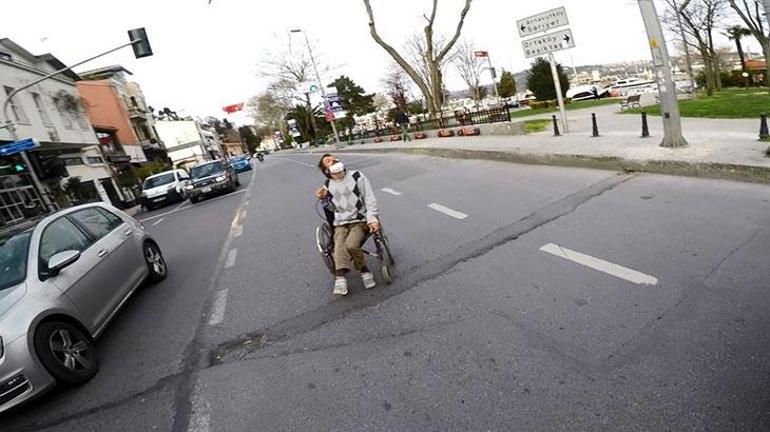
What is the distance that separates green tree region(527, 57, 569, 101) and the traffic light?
3228cm

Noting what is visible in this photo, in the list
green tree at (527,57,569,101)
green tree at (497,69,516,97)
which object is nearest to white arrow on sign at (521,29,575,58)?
green tree at (527,57,569,101)

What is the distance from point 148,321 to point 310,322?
7.54 ft

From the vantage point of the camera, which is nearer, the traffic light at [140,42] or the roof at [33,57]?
the traffic light at [140,42]

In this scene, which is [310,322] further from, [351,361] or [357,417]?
[357,417]

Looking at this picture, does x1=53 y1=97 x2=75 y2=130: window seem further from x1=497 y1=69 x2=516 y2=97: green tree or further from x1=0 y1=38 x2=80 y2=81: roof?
x1=497 y1=69 x2=516 y2=97: green tree

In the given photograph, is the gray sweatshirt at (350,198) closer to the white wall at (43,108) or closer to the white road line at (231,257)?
the white road line at (231,257)

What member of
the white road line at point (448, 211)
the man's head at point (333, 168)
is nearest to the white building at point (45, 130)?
the white road line at point (448, 211)

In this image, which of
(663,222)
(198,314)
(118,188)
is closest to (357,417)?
(198,314)

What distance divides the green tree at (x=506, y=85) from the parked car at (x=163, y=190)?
4616 cm

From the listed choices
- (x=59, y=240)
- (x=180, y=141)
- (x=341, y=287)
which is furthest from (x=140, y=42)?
(x=180, y=141)

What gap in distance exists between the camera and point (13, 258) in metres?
4.31

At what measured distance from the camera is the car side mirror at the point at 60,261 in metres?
4.12

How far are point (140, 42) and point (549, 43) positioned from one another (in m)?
12.7

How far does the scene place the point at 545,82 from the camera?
36.9 meters
